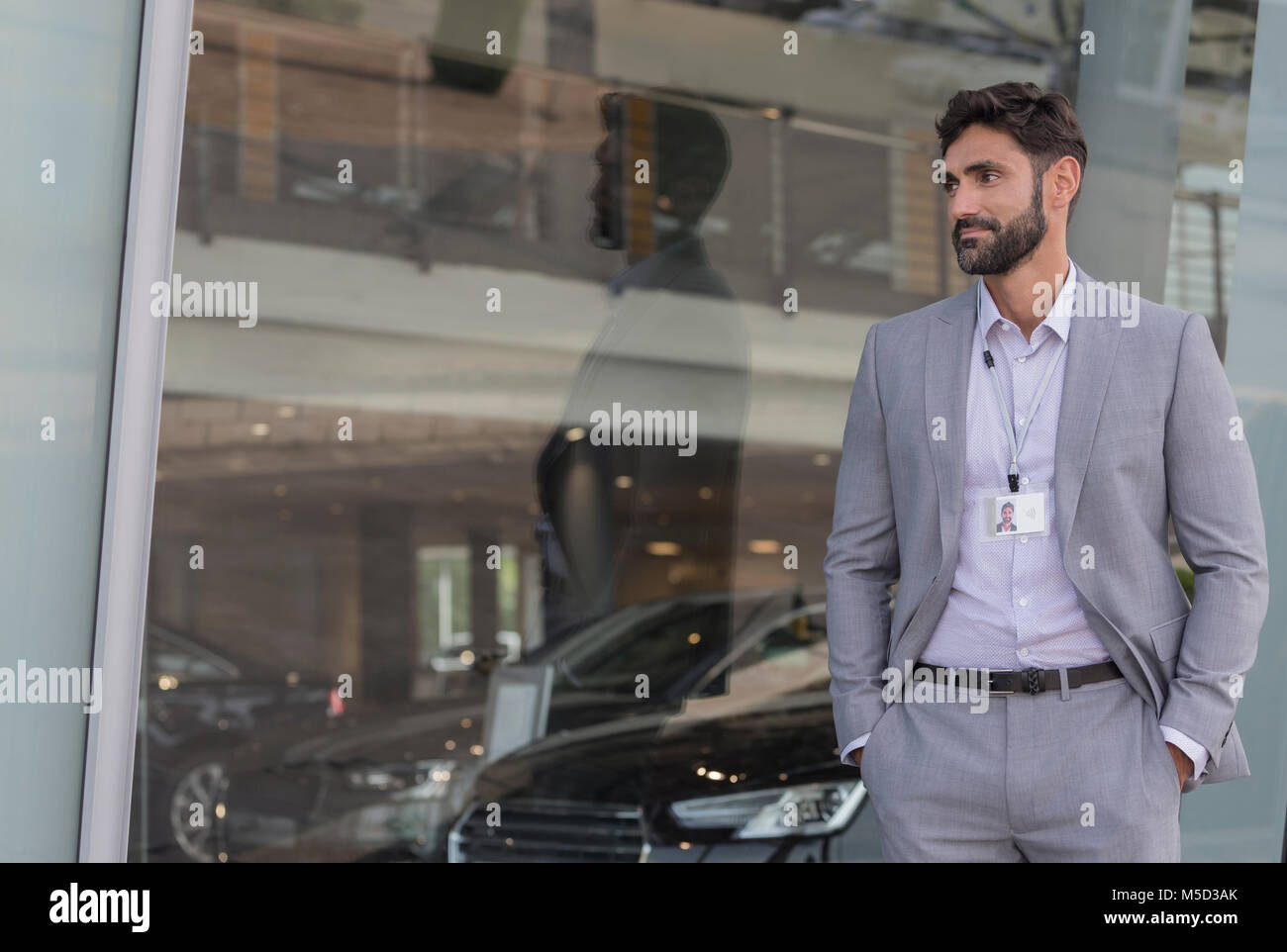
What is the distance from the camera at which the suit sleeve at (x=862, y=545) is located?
1664 mm

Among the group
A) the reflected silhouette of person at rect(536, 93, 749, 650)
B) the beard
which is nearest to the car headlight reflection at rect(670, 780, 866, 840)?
the reflected silhouette of person at rect(536, 93, 749, 650)

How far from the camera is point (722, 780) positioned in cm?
338

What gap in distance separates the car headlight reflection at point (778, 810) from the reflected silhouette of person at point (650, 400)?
85 centimetres

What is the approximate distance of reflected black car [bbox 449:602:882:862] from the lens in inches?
124

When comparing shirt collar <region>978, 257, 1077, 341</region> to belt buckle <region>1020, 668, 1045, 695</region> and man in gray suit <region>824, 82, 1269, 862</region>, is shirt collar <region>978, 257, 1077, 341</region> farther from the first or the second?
belt buckle <region>1020, 668, 1045, 695</region>

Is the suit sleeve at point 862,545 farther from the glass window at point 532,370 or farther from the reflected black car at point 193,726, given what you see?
the reflected black car at point 193,726

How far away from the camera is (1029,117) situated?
1.55 m

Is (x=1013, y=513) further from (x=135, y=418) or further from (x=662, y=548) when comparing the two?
(x=662, y=548)

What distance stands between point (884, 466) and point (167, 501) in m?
9.49

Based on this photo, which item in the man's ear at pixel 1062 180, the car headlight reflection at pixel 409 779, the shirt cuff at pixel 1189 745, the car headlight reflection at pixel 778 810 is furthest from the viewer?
the car headlight reflection at pixel 409 779

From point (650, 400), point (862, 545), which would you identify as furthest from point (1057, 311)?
point (650, 400)

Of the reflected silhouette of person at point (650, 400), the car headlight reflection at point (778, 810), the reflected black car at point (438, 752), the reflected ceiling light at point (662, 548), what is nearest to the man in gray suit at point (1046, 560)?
the car headlight reflection at point (778, 810)

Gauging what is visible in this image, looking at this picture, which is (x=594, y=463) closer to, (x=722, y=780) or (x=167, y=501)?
(x=722, y=780)
